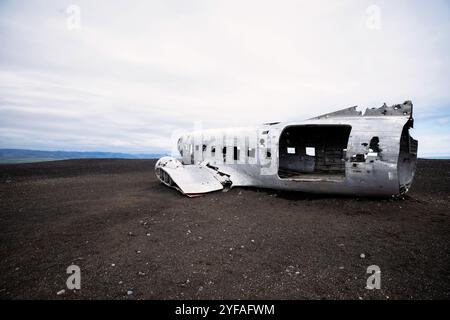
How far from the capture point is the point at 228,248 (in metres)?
5.98

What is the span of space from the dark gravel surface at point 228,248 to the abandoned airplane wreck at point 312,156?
0.95 metres

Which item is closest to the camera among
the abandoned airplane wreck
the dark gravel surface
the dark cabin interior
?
the dark gravel surface

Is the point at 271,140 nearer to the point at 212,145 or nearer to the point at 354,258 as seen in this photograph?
the point at 212,145

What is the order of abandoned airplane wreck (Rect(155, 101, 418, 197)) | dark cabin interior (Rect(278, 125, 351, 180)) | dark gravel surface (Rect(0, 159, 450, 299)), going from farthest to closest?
1. dark cabin interior (Rect(278, 125, 351, 180))
2. abandoned airplane wreck (Rect(155, 101, 418, 197))
3. dark gravel surface (Rect(0, 159, 450, 299))

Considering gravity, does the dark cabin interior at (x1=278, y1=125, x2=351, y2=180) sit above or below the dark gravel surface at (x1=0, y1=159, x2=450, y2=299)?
above

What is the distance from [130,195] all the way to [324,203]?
9.33 m

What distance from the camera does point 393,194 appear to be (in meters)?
8.85

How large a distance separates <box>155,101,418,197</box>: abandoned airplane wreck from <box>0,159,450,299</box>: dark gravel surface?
95 centimetres

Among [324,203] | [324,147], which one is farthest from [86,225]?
[324,147]

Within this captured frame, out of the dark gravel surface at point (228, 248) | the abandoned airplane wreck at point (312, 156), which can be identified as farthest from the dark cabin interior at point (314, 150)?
the dark gravel surface at point (228, 248)

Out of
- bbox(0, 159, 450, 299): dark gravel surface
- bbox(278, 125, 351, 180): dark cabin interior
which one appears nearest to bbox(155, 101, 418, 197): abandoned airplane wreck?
bbox(278, 125, 351, 180): dark cabin interior

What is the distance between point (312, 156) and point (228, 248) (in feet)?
34.1

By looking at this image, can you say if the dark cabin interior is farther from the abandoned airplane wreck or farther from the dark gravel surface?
the dark gravel surface

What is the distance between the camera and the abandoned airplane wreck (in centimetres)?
866
